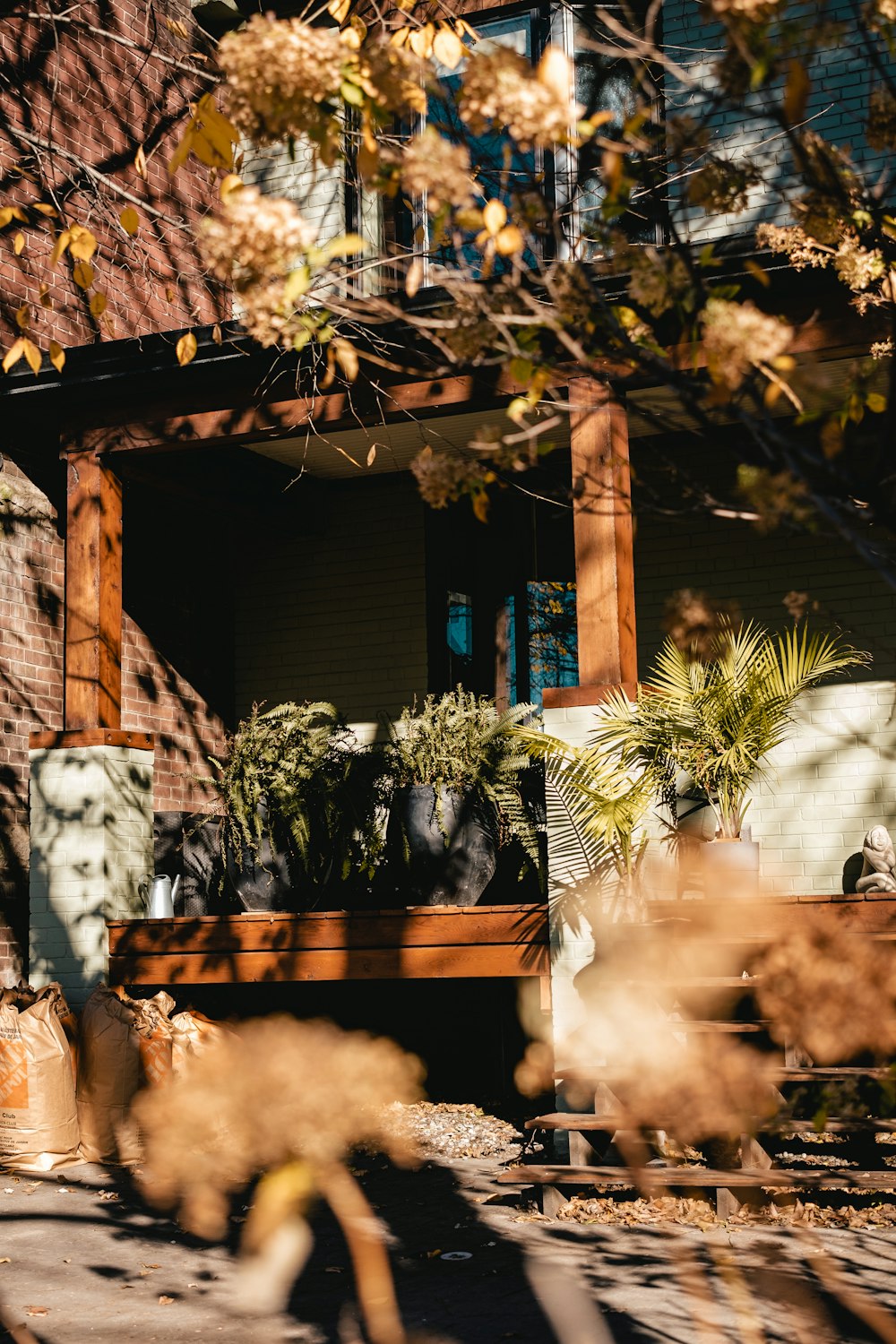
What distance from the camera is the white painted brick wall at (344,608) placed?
384 inches

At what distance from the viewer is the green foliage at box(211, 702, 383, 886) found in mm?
7801

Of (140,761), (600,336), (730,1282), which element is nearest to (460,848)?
(140,761)

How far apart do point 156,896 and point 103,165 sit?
510 centimetres

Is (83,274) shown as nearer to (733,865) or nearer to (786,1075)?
(733,865)

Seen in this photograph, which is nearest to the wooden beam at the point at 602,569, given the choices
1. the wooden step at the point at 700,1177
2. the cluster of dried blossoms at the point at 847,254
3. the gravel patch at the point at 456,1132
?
the wooden step at the point at 700,1177

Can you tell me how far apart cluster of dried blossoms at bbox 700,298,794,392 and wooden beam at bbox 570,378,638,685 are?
441cm

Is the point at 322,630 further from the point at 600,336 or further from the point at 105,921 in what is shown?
the point at 600,336

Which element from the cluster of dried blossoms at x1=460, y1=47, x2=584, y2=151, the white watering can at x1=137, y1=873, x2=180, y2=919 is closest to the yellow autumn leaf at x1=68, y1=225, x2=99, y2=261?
the cluster of dried blossoms at x1=460, y1=47, x2=584, y2=151

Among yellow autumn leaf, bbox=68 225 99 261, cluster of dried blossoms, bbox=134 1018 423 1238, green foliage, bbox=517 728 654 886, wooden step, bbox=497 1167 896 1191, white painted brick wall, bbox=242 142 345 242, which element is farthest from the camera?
white painted brick wall, bbox=242 142 345 242

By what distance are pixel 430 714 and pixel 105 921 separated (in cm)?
215

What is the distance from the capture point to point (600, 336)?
280cm

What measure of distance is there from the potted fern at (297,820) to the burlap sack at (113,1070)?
37.0 inches

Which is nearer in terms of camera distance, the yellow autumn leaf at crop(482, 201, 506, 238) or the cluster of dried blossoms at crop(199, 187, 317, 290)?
the cluster of dried blossoms at crop(199, 187, 317, 290)

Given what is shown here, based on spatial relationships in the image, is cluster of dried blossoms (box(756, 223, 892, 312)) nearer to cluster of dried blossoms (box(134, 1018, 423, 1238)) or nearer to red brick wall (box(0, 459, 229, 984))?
cluster of dried blossoms (box(134, 1018, 423, 1238))
